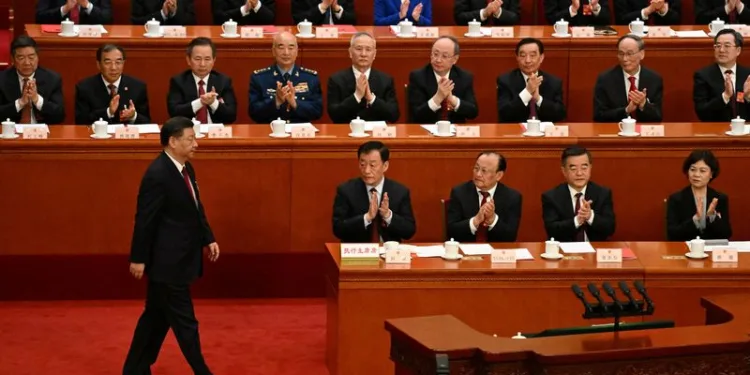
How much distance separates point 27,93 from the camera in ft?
24.9

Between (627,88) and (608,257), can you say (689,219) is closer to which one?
(608,257)

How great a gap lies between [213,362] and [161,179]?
1.01m

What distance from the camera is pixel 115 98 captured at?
297 inches

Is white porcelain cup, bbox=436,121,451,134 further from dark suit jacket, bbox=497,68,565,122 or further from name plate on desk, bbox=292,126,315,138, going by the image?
dark suit jacket, bbox=497,68,565,122

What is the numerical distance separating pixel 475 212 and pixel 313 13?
107 inches

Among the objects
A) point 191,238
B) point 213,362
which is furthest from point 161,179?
point 213,362

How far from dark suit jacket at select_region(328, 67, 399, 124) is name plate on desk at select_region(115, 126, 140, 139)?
1234mm

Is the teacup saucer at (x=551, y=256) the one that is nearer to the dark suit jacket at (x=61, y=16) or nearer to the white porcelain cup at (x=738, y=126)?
the white porcelain cup at (x=738, y=126)

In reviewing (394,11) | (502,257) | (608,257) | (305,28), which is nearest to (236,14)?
(305,28)

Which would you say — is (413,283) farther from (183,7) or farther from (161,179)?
(183,7)

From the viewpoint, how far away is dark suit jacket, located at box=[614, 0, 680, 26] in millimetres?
9320

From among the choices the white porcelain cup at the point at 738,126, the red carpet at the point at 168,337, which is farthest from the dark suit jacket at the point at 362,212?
the white porcelain cup at the point at 738,126

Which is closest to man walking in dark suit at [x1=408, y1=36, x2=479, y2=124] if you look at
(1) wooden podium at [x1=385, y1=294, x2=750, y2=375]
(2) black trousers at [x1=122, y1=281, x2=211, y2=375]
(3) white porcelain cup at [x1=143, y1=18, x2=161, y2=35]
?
(3) white porcelain cup at [x1=143, y1=18, x2=161, y2=35]

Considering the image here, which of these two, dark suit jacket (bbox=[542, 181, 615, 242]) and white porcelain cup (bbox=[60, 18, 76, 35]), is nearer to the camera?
dark suit jacket (bbox=[542, 181, 615, 242])
